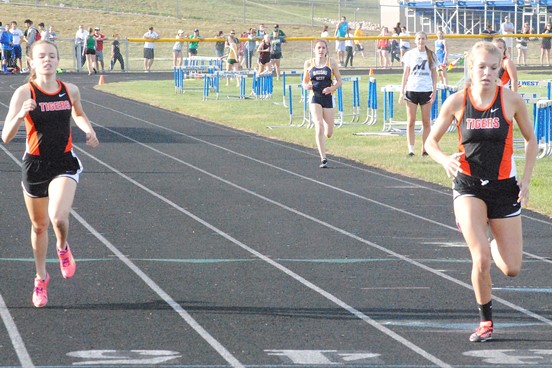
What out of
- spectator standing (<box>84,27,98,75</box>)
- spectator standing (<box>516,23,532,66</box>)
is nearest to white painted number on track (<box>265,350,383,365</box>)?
spectator standing (<box>84,27,98,75</box>)

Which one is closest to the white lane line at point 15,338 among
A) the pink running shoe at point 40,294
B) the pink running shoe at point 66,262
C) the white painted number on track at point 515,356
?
the pink running shoe at point 40,294

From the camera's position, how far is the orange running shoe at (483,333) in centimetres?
662

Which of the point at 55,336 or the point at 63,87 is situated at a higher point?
the point at 63,87

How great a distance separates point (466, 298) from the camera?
7.89 metres

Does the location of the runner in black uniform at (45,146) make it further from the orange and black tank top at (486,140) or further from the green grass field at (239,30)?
the green grass field at (239,30)

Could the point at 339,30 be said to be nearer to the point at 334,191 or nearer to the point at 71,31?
the point at 71,31

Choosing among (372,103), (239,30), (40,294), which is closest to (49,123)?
(40,294)

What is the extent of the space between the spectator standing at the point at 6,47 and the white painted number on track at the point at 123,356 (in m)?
37.5

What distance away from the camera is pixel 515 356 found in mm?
6297

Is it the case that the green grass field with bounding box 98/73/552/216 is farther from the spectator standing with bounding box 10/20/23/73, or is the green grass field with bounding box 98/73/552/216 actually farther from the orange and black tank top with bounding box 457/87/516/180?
the spectator standing with bounding box 10/20/23/73

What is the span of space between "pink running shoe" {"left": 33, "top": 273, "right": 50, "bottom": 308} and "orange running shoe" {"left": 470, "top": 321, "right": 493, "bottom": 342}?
106 inches

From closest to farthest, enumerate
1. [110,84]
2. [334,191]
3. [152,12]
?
[334,191] → [110,84] → [152,12]

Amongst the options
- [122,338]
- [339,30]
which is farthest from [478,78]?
[339,30]

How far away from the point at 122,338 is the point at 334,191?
733cm
